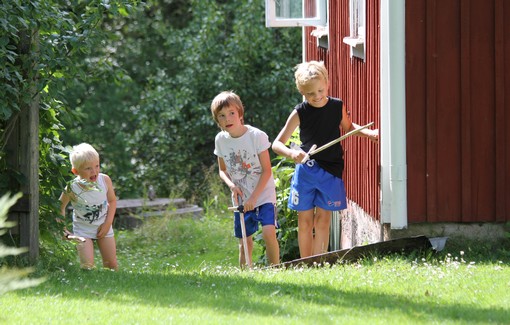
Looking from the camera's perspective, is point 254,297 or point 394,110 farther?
point 394,110

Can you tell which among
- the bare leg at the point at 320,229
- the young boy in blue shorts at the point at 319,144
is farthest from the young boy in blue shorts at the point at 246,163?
the bare leg at the point at 320,229

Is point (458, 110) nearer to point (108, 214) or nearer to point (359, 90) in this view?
point (359, 90)

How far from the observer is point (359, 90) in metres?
8.67

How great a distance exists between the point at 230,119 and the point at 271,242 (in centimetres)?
98

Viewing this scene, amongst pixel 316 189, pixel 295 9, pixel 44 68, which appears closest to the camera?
pixel 44 68

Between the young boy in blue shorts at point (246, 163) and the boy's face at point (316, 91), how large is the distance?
0.43 metres

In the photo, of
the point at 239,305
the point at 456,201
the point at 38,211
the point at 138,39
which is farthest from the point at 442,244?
the point at 138,39

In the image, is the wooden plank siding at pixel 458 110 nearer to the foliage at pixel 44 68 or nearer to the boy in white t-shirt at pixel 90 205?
the foliage at pixel 44 68

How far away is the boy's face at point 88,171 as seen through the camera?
25.7ft

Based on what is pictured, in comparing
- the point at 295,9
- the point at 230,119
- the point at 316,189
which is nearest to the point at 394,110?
the point at 316,189

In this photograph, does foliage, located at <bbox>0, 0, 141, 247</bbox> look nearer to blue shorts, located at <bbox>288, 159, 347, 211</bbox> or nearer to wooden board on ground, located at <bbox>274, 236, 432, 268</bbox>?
blue shorts, located at <bbox>288, 159, 347, 211</bbox>

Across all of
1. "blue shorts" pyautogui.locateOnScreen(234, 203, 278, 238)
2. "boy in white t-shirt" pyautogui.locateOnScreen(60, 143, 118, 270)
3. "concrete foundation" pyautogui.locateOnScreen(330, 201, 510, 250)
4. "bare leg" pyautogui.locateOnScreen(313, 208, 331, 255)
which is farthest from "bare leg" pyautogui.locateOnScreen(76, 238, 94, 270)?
"concrete foundation" pyautogui.locateOnScreen(330, 201, 510, 250)

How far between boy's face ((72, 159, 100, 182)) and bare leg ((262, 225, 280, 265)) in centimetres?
138

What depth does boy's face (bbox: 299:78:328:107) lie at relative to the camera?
7.46 m
